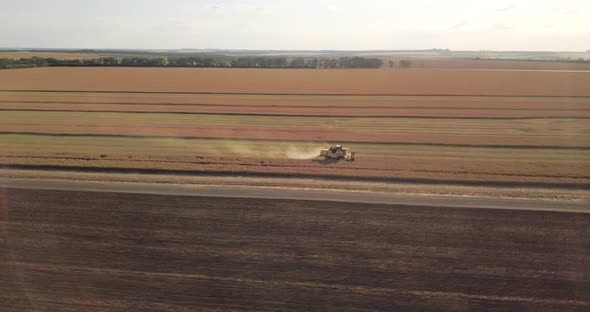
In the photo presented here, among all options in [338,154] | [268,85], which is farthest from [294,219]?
[268,85]

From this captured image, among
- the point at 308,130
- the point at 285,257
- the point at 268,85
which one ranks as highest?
the point at 268,85

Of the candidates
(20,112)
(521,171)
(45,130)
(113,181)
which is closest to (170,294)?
(113,181)

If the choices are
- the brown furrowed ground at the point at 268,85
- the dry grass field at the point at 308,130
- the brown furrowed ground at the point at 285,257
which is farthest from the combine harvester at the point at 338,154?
the brown furrowed ground at the point at 268,85

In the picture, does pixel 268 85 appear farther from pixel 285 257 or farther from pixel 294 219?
pixel 285 257

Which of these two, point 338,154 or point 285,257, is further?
point 338,154

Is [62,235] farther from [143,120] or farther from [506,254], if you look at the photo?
[143,120]

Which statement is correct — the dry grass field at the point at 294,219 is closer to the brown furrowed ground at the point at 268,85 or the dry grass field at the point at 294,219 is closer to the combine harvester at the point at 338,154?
the combine harvester at the point at 338,154

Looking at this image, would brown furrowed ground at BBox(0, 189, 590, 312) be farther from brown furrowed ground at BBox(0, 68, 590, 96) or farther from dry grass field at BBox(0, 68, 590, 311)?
brown furrowed ground at BBox(0, 68, 590, 96)

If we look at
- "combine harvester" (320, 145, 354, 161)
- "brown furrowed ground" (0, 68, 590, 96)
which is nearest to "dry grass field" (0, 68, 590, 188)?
"brown furrowed ground" (0, 68, 590, 96)
